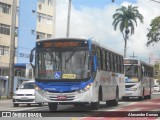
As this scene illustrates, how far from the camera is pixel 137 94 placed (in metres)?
39.9

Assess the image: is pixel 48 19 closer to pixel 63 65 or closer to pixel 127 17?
pixel 127 17

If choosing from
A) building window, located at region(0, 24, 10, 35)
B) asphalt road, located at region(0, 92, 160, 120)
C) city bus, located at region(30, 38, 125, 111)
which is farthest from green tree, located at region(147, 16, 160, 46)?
city bus, located at region(30, 38, 125, 111)

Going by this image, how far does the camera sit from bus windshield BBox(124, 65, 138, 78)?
39.5m

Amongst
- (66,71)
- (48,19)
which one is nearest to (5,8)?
(48,19)

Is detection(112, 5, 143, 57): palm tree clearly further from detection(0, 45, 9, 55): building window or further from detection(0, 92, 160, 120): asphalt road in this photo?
detection(0, 92, 160, 120): asphalt road

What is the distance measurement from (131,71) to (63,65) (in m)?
17.6

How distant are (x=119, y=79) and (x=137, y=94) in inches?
357

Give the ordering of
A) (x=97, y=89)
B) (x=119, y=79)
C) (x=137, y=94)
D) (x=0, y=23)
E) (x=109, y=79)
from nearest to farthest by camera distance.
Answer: (x=97, y=89), (x=109, y=79), (x=119, y=79), (x=137, y=94), (x=0, y=23)

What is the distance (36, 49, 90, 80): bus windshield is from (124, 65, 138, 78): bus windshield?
16.8 m

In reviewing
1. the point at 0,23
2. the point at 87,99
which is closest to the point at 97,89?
the point at 87,99

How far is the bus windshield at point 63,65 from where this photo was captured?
893 inches

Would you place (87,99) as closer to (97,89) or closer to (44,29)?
(97,89)

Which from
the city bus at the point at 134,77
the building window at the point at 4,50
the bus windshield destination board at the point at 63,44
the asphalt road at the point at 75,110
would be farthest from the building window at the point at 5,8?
the bus windshield destination board at the point at 63,44

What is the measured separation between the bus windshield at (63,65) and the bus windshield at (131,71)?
1678 centimetres
